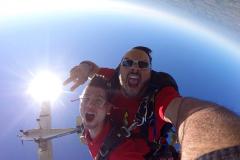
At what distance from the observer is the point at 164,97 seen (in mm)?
3229

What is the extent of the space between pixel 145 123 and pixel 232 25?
60.2 meters

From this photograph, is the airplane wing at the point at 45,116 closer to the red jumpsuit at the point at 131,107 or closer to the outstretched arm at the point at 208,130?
the red jumpsuit at the point at 131,107

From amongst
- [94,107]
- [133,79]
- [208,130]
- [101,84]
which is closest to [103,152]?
[94,107]

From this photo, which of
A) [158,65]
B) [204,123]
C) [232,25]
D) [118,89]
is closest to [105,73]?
[118,89]

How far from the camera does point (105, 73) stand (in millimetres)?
4891

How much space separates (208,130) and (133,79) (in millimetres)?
2712

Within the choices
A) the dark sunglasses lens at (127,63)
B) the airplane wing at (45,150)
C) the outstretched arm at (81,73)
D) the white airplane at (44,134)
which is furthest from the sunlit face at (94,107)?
the airplane wing at (45,150)

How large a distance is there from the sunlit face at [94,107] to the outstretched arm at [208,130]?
224 cm

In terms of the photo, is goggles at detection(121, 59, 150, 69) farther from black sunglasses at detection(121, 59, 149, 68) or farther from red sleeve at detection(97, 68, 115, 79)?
red sleeve at detection(97, 68, 115, 79)

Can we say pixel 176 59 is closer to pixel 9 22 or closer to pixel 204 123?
pixel 9 22

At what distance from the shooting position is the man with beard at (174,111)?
1258 mm

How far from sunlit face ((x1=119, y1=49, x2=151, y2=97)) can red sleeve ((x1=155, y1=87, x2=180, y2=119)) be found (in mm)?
605

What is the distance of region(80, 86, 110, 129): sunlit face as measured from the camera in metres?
3.84

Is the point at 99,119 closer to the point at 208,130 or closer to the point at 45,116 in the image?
the point at 208,130
